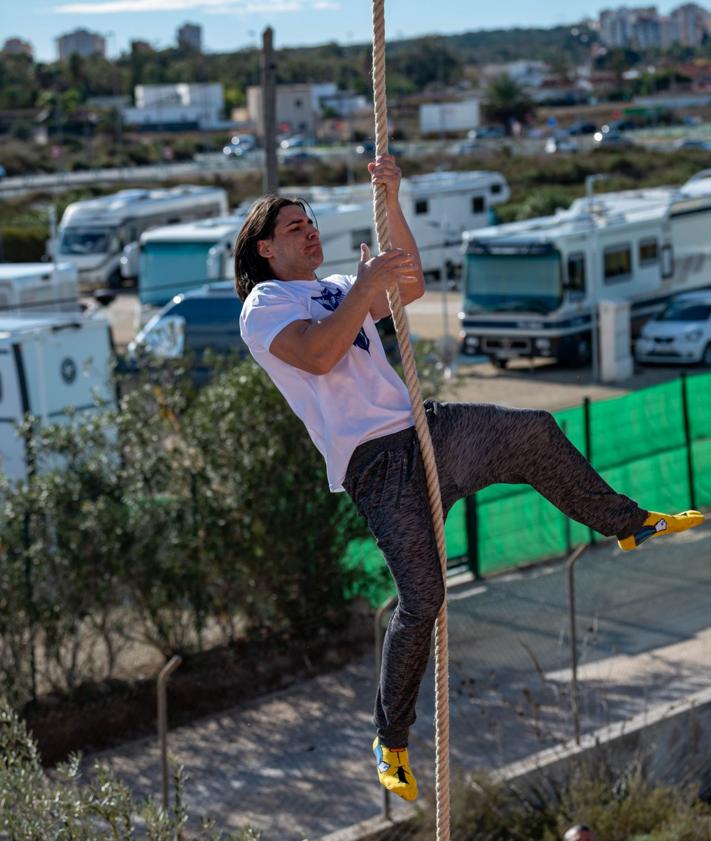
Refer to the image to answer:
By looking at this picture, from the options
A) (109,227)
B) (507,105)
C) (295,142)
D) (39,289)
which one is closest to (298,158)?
(295,142)

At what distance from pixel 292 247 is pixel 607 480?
31.2 ft

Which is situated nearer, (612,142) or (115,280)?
(115,280)

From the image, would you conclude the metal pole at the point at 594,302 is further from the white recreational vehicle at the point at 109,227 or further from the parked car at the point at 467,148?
the parked car at the point at 467,148

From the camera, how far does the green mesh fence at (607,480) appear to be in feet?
41.2

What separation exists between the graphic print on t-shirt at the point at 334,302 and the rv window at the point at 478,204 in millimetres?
31224

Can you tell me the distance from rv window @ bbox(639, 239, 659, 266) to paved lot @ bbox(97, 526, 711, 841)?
13.6m

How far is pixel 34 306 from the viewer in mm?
21859

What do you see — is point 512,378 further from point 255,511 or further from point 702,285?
point 255,511

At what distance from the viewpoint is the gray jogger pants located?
3.71 m

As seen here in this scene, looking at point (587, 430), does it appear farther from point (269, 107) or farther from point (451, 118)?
point (451, 118)

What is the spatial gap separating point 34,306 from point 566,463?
61.8ft

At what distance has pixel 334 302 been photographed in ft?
12.3

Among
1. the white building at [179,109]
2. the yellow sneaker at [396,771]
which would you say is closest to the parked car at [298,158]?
the white building at [179,109]

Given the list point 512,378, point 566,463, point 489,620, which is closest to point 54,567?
point 489,620
